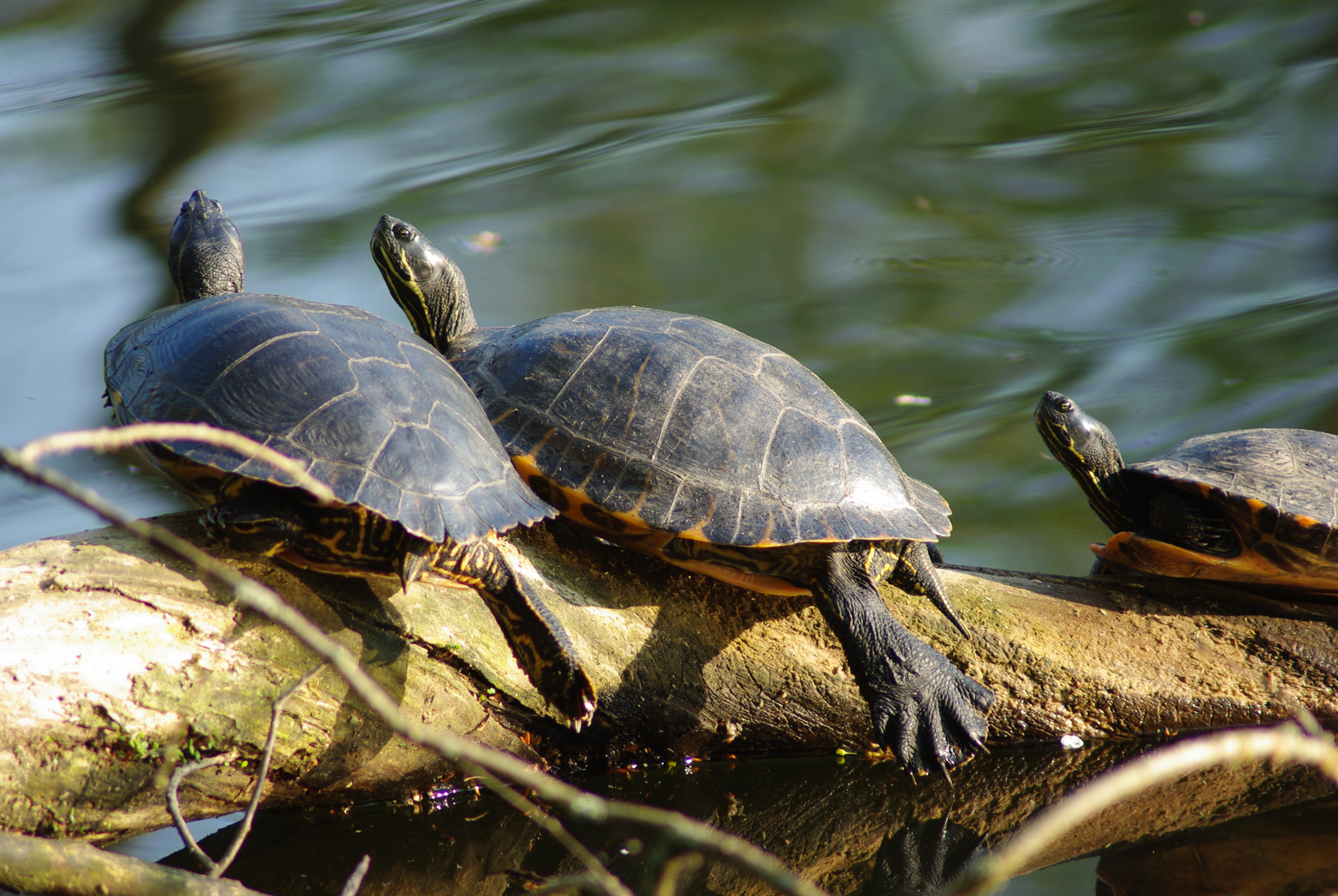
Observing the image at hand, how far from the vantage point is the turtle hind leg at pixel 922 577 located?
2600 mm

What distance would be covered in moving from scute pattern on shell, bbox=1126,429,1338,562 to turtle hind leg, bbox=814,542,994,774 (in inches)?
43.6

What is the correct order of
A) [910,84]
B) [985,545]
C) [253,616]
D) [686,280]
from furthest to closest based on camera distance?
1. [910,84]
2. [686,280]
3. [985,545]
4. [253,616]

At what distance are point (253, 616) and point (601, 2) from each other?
857 centimetres

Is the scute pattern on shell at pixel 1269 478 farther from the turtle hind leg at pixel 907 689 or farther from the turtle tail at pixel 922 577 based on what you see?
the turtle hind leg at pixel 907 689

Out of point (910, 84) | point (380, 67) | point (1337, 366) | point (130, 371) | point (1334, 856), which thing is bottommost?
point (1337, 366)

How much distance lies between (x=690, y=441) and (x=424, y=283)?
121cm

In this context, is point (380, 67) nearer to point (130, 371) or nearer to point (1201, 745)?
point (130, 371)

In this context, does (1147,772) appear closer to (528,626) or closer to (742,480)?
(528,626)

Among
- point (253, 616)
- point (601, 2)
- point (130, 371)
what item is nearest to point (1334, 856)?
point (253, 616)

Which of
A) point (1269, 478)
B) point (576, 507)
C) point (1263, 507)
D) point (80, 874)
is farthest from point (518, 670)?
point (1269, 478)

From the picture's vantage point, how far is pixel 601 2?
9281 millimetres

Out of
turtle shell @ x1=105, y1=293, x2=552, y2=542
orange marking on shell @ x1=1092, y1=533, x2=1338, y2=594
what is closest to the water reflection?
orange marking on shell @ x1=1092, y1=533, x2=1338, y2=594

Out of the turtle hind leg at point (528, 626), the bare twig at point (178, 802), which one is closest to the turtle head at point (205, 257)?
the turtle hind leg at point (528, 626)

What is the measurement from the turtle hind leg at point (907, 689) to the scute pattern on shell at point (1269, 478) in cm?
111
